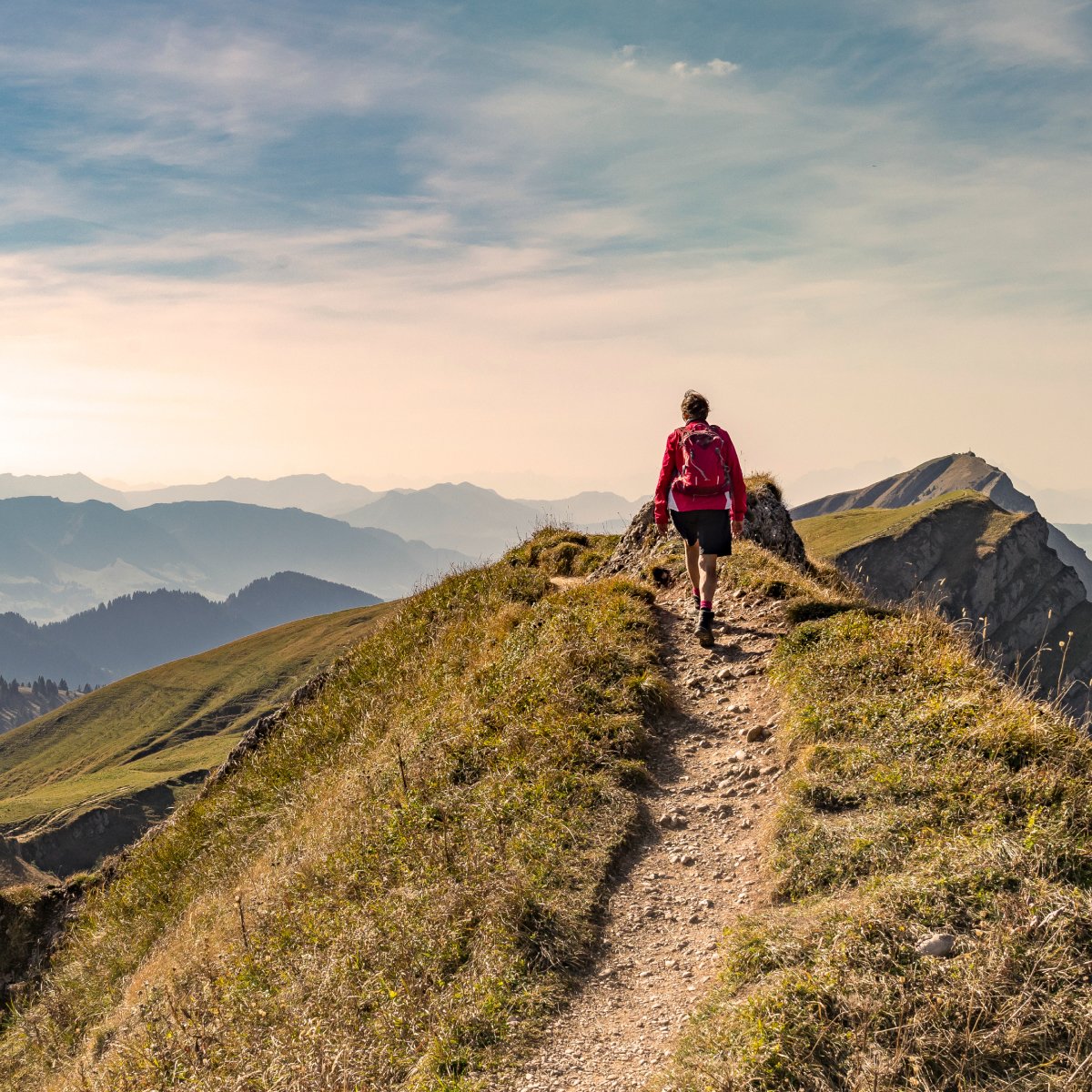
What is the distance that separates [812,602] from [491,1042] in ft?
27.3

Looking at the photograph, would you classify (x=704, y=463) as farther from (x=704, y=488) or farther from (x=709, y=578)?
(x=709, y=578)

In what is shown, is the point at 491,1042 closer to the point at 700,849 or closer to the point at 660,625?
the point at 700,849

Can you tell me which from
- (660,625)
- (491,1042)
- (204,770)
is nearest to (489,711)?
(660,625)

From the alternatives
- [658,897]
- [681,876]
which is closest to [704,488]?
[681,876]

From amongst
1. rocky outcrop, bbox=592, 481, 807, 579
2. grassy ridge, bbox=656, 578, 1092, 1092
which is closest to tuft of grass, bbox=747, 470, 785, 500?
rocky outcrop, bbox=592, 481, 807, 579

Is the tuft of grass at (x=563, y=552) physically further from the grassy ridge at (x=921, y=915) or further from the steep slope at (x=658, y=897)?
the grassy ridge at (x=921, y=915)

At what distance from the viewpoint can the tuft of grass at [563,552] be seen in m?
20.5

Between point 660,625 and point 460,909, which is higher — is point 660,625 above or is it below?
above

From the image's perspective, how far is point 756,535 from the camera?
56.6 ft

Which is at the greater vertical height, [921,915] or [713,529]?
[713,529]

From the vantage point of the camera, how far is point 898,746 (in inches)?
336

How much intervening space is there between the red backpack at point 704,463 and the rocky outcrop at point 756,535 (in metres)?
4.39

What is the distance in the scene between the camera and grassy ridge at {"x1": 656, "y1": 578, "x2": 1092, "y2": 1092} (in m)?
5.14

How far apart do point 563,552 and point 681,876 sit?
1395 cm
